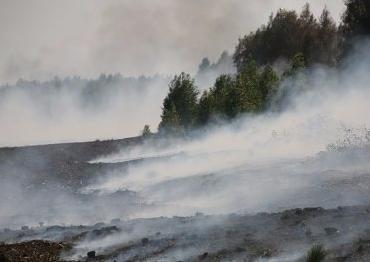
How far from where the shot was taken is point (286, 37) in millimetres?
62812

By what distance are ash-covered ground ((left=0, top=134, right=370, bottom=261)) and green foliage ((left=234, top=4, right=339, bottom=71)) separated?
23.1m

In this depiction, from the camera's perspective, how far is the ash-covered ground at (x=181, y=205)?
1354cm

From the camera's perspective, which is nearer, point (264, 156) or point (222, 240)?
point (222, 240)

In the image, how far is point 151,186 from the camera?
2906 centimetres

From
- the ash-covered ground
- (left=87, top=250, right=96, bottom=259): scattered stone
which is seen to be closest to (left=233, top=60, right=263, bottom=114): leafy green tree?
the ash-covered ground

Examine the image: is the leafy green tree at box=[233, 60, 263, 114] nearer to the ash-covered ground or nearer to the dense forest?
the dense forest

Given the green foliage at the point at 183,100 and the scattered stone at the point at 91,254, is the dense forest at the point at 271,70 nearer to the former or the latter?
the green foliage at the point at 183,100

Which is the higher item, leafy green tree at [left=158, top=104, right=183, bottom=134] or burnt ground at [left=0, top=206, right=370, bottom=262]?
leafy green tree at [left=158, top=104, right=183, bottom=134]

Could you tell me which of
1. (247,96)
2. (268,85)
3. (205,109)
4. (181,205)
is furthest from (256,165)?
(205,109)

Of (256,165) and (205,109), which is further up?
(205,109)

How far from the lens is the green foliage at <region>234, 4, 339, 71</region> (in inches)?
2263

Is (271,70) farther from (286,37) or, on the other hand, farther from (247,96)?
(286,37)

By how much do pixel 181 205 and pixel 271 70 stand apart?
22454 mm

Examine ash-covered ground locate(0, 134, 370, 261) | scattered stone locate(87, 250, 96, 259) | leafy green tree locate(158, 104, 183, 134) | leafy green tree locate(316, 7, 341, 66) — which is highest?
leafy green tree locate(316, 7, 341, 66)
